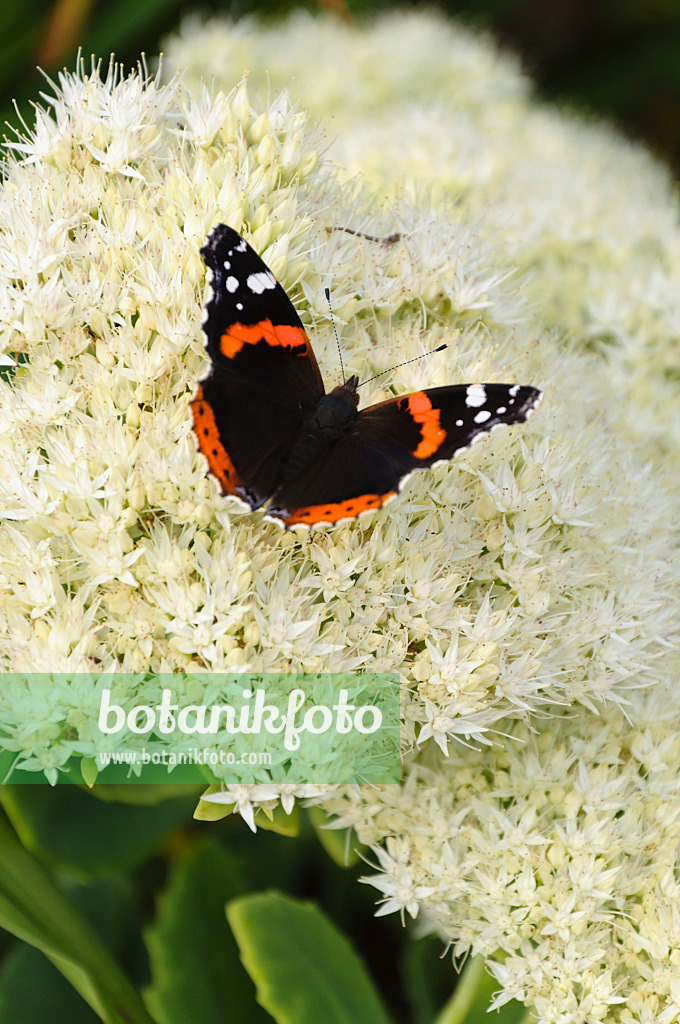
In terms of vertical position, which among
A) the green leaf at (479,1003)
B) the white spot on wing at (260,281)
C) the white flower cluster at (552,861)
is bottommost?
the green leaf at (479,1003)

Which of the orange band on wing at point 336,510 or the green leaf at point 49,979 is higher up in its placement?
the orange band on wing at point 336,510

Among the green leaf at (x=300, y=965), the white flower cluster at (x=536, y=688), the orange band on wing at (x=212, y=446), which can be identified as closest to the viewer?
the orange band on wing at (x=212, y=446)

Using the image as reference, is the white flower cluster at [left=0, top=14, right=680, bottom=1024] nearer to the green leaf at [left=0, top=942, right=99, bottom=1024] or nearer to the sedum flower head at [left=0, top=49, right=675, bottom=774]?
the sedum flower head at [left=0, top=49, right=675, bottom=774]

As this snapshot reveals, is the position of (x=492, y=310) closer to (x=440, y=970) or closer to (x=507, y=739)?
(x=507, y=739)

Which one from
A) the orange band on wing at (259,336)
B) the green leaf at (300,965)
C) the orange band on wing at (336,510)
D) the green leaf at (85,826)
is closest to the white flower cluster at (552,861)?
the green leaf at (300,965)

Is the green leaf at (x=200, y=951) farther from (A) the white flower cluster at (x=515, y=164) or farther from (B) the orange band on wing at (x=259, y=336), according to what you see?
(A) the white flower cluster at (x=515, y=164)

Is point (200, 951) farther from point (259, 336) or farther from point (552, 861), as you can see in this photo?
point (259, 336)

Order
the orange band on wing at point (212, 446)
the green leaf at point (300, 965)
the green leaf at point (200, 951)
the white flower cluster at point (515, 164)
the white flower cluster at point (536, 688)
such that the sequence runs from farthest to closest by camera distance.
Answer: the white flower cluster at point (515, 164) < the green leaf at point (200, 951) < the green leaf at point (300, 965) < the white flower cluster at point (536, 688) < the orange band on wing at point (212, 446)

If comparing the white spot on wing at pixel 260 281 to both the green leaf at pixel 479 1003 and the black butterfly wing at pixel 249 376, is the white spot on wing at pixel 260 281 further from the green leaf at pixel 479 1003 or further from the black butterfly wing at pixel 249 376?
the green leaf at pixel 479 1003

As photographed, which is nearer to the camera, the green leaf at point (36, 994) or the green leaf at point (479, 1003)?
the green leaf at point (479, 1003)
